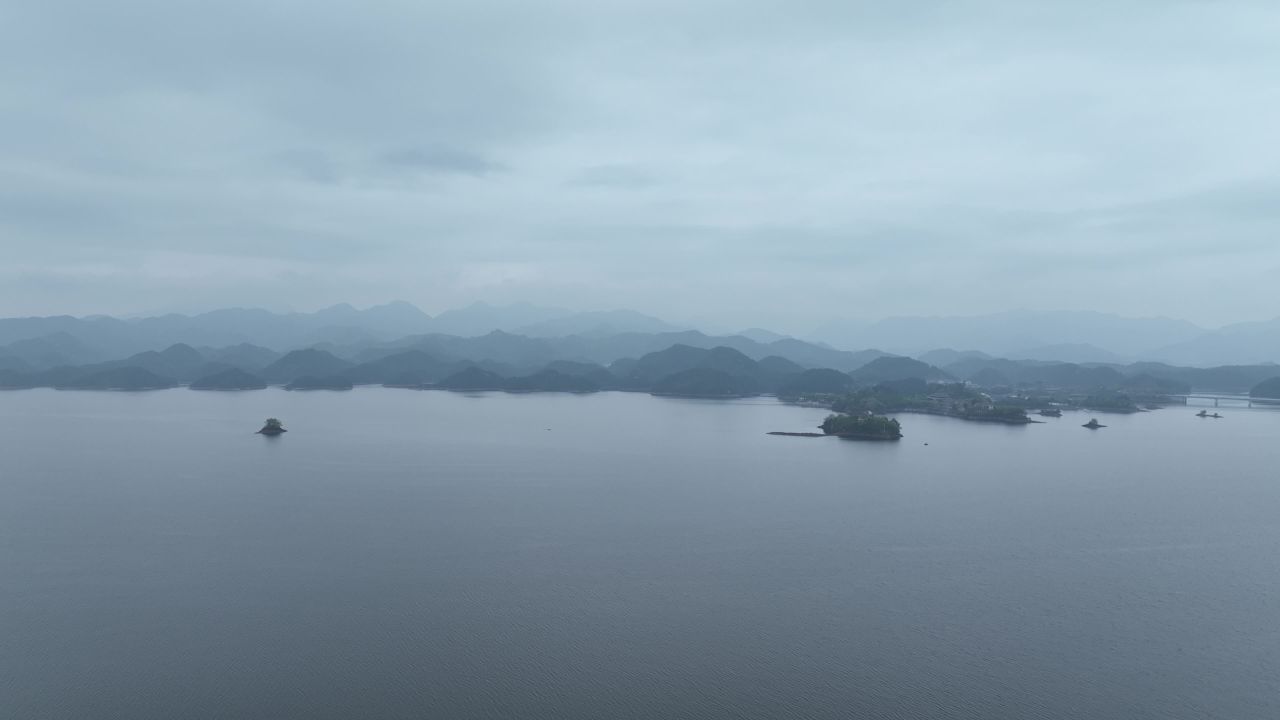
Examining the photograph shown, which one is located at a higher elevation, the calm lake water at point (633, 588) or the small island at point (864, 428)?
the small island at point (864, 428)

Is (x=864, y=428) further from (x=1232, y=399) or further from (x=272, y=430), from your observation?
(x=1232, y=399)

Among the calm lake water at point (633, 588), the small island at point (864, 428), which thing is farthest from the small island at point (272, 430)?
the small island at point (864, 428)

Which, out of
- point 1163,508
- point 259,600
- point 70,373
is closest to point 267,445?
point 259,600

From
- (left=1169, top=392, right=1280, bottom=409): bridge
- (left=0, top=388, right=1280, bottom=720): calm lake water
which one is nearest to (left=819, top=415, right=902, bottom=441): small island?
(left=0, top=388, right=1280, bottom=720): calm lake water

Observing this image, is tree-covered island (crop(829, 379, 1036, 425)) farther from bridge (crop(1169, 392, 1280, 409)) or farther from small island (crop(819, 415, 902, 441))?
bridge (crop(1169, 392, 1280, 409))

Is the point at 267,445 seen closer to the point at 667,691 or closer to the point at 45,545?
the point at 45,545

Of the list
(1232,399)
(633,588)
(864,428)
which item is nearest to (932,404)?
(864,428)

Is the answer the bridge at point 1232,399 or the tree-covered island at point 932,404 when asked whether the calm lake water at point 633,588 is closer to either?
the tree-covered island at point 932,404
